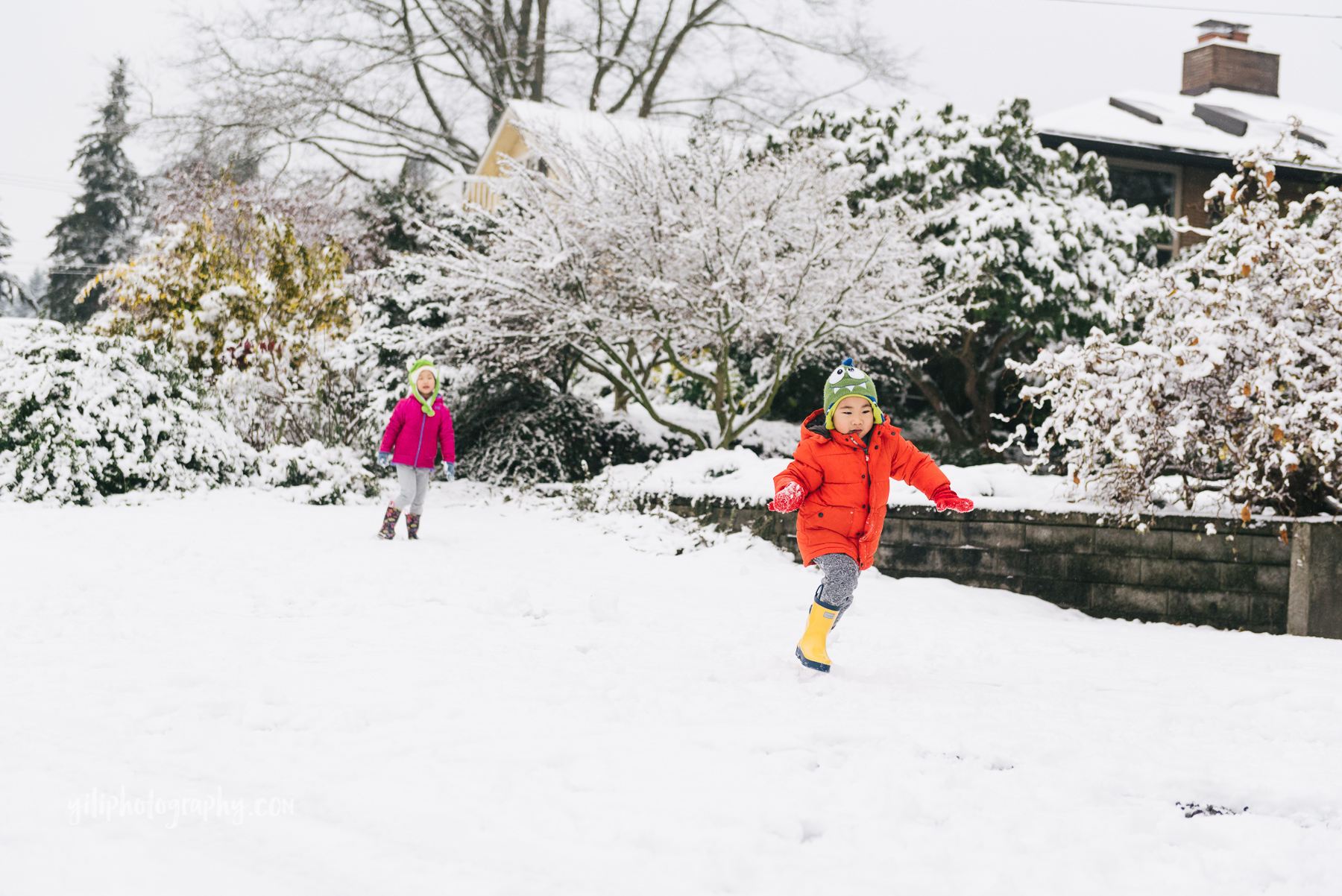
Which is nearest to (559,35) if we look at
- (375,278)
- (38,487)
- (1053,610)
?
(375,278)

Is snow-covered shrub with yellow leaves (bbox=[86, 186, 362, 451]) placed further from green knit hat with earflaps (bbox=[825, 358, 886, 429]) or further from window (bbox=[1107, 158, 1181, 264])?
window (bbox=[1107, 158, 1181, 264])

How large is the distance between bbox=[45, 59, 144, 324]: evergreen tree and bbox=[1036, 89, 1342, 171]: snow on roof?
32.4 m

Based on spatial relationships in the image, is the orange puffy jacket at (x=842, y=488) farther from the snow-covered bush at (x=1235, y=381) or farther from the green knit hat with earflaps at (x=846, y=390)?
the snow-covered bush at (x=1235, y=381)

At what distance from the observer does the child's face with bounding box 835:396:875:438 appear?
4.32m

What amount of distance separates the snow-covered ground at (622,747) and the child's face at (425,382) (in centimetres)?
271

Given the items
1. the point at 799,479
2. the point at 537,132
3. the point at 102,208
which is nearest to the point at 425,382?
the point at 537,132

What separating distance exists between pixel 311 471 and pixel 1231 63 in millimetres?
22760

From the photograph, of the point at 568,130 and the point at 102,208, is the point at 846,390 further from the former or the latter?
the point at 102,208

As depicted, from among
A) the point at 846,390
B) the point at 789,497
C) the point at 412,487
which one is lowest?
the point at 412,487

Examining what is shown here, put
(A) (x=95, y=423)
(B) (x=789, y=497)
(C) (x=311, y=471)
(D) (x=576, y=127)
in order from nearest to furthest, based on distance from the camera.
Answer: (B) (x=789, y=497) → (A) (x=95, y=423) → (C) (x=311, y=471) → (D) (x=576, y=127)

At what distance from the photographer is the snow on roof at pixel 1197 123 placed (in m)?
17.0

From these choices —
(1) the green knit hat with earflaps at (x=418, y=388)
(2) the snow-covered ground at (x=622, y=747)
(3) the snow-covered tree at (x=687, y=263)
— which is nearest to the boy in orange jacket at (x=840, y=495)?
(2) the snow-covered ground at (x=622, y=747)

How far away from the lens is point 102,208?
121 ft

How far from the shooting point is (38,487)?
28.9 feet
